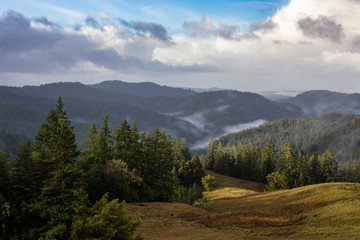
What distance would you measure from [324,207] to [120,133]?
3873 centimetres

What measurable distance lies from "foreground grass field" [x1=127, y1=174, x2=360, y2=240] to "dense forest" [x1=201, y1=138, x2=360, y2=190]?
34.7m

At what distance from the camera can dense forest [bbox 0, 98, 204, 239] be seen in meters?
17.1

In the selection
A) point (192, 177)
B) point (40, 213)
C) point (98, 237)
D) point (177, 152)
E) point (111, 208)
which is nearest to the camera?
point (98, 237)

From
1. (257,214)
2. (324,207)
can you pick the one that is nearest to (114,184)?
(257,214)

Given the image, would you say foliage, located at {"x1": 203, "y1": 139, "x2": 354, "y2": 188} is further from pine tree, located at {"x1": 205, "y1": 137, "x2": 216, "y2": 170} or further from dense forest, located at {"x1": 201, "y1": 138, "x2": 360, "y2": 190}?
pine tree, located at {"x1": 205, "y1": 137, "x2": 216, "y2": 170}

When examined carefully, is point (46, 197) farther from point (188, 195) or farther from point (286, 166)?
point (286, 166)

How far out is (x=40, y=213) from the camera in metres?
22.8

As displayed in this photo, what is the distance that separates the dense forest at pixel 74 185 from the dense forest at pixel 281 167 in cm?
4131

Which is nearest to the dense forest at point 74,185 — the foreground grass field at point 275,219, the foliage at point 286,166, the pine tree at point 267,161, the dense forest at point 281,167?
the foreground grass field at point 275,219

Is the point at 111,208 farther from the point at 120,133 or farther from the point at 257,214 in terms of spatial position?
the point at 120,133

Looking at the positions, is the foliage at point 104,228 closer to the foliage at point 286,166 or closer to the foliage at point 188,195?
the foliage at point 188,195

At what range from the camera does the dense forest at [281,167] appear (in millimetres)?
87750

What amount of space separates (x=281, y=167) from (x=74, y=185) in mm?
84542

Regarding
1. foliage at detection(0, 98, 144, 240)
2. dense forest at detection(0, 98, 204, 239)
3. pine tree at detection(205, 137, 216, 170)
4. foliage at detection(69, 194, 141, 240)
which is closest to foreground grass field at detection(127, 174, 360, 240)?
dense forest at detection(0, 98, 204, 239)
